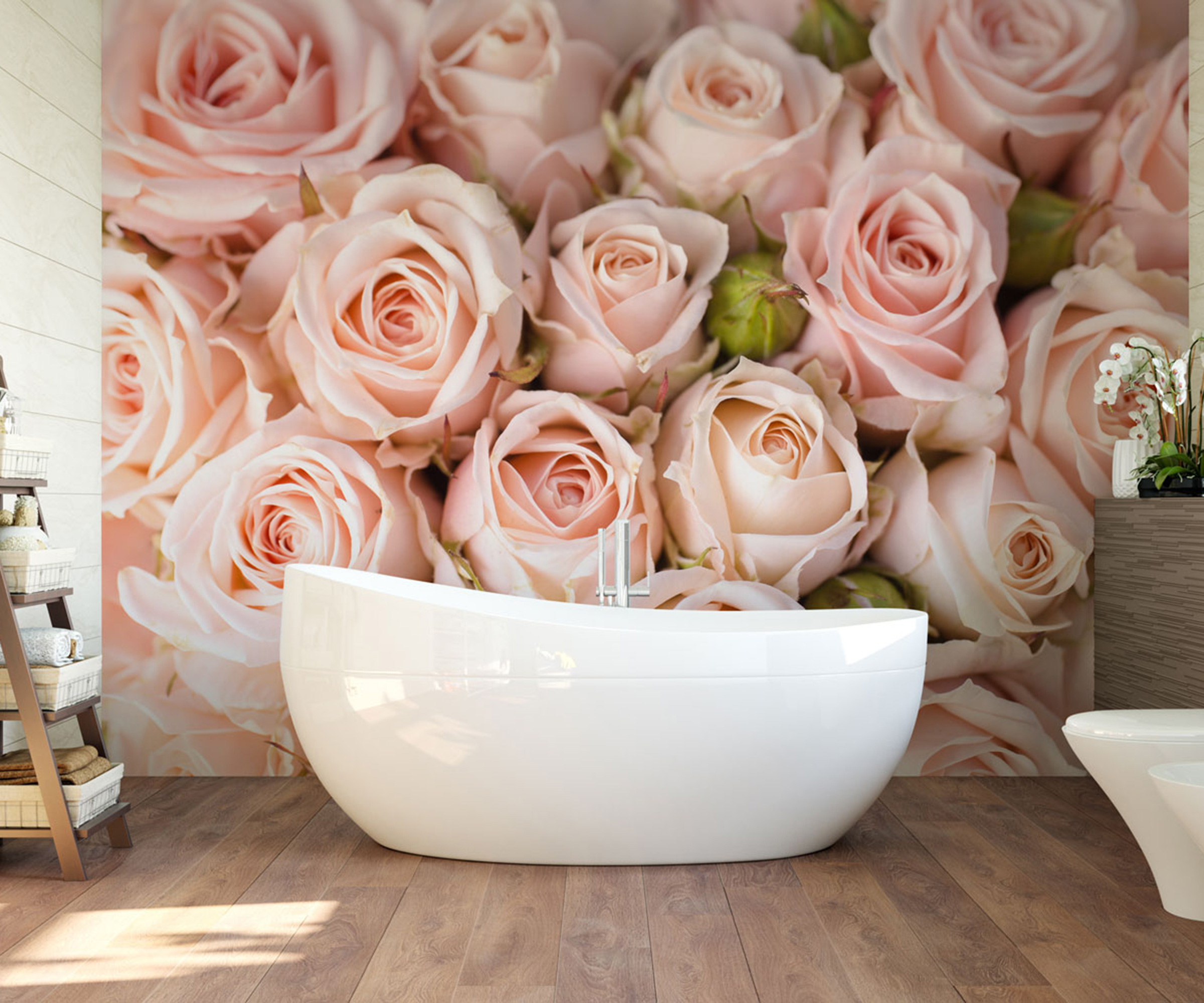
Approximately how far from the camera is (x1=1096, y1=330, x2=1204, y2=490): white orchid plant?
2.95 metres

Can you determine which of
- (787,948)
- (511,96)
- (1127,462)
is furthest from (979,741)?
(511,96)

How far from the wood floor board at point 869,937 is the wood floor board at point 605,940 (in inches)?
14.2

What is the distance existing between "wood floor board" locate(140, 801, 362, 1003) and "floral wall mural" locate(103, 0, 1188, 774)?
78cm

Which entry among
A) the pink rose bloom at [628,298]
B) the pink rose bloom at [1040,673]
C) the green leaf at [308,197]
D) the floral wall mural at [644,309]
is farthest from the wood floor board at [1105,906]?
the green leaf at [308,197]

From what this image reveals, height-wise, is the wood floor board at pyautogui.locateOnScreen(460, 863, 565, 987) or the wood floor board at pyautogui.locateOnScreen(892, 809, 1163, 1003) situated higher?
the wood floor board at pyautogui.locateOnScreen(892, 809, 1163, 1003)

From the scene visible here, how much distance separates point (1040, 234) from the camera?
3363 mm

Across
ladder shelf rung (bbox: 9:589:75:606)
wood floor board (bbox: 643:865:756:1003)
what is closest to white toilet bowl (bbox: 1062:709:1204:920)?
wood floor board (bbox: 643:865:756:1003)

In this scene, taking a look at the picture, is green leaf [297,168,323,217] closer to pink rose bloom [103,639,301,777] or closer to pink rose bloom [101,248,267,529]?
pink rose bloom [101,248,267,529]

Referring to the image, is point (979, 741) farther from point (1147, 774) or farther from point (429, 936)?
point (429, 936)

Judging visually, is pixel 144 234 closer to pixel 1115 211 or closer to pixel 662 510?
pixel 662 510

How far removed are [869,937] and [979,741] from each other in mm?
1416

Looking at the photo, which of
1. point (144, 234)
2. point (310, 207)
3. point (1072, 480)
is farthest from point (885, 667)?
point (144, 234)

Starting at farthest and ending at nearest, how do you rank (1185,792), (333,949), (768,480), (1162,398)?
(768,480)
(1162,398)
(333,949)
(1185,792)

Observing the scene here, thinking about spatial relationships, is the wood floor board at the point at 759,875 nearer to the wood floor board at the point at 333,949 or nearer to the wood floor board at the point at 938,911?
the wood floor board at the point at 938,911
